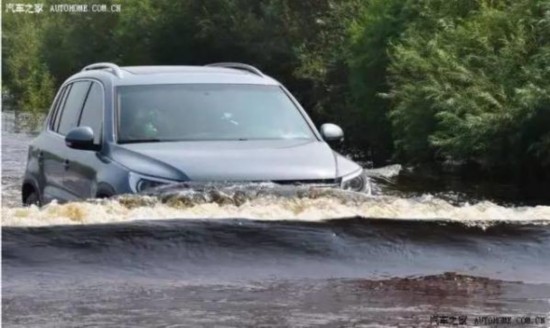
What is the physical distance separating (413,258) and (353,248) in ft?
1.01

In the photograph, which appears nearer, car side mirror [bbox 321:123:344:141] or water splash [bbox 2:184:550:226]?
water splash [bbox 2:184:550:226]

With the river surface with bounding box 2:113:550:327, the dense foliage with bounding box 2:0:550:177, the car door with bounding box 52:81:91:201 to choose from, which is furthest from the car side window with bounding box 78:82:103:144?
the dense foliage with bounding box 2:0:550:177

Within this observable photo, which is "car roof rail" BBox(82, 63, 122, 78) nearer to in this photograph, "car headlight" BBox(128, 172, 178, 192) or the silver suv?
the silver suv

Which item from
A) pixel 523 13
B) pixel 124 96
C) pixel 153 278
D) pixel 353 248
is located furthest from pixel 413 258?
pixel 523 13

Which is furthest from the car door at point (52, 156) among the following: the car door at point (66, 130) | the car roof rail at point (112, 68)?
the car roof rail at point (112, 68)

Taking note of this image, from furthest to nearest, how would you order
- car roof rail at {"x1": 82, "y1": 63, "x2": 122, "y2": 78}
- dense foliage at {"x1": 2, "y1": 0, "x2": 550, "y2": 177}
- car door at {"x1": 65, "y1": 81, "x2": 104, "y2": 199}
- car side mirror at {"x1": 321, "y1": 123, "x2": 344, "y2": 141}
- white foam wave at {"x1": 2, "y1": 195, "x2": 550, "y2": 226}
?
dense foliage at {"x1": 2, "y1": 0, "x2": 550, "y2": 177} < car roof rail at {"x1": 82, "y1": 63, "x2": 122, "y2": 78} < car side mirror at {"x1": 321, "y1": 123, "x2": 344, "y2": 141} < car door at {"x1": 65, "y1": 81, "x2": 104, "y2": 199} < white foam wave at {"x1": 2, "y1": 195, "x2": 550, "y2": 226}

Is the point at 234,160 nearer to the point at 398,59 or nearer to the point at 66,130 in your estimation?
the point at 66,130

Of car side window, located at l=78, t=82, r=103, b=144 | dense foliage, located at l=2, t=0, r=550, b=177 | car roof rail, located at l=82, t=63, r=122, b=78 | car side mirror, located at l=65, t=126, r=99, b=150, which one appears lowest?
dense foliage, located at l=2, t=0, r=550, b=177

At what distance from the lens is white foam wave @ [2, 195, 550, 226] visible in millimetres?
7613

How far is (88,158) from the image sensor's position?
31.4ft

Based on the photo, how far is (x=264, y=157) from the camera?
9.02 metres

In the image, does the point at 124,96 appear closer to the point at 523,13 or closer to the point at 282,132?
the point at 282,132

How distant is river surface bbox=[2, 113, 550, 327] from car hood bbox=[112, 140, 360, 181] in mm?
429

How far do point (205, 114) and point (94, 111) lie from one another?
3.04 ft
